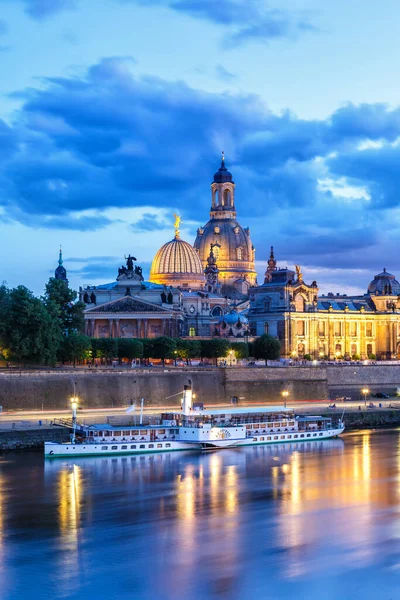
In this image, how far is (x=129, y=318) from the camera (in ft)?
399

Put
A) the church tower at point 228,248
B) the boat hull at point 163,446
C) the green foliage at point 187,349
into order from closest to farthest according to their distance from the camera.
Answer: the boat hull at point 163,446 → the green foliage at point 187,349 → the church tower at point 228,248

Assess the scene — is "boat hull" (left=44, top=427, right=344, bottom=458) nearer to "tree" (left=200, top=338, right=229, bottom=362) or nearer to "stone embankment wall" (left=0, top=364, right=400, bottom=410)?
"stone embankment wall" (left=0, top=364, right=400, bottom=410)

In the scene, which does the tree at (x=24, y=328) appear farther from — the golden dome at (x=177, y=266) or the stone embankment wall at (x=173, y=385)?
the golden dome at (x=177, y=266)

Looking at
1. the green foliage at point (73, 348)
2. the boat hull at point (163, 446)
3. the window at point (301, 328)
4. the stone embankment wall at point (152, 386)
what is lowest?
the boat hull at point (163, 446)

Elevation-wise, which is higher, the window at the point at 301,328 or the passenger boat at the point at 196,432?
the window at the point at 301,328

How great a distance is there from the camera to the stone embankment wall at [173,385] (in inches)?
3029

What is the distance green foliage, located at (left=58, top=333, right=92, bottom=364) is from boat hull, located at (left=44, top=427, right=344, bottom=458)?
24.9 metres

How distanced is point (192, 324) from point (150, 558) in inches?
3797

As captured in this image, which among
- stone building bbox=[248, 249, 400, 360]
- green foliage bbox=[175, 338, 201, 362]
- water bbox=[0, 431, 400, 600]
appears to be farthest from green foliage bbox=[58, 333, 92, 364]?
stone building bbox=[248, 249, 400, 360]

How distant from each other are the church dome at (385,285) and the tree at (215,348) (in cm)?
4028

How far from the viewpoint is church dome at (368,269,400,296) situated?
474 feet

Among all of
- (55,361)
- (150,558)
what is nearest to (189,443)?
(55,361)

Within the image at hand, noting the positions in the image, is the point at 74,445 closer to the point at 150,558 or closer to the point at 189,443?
the point at 189,443

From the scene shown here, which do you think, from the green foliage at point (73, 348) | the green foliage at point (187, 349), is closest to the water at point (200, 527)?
the green foliage at point (73, 348)
